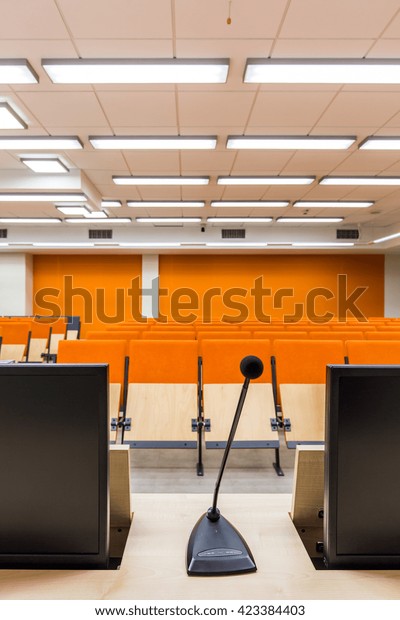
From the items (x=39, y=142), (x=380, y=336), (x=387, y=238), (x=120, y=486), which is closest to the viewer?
(x=120, y=486)

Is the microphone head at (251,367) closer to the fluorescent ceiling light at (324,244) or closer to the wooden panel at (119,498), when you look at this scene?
the wooden panel at (119,498)

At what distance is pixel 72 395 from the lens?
3.32 ft

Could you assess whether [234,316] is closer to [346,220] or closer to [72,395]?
[346,220]

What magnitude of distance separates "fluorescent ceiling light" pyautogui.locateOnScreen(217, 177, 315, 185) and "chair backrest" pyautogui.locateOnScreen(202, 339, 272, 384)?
4698mm

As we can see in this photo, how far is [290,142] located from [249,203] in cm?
404

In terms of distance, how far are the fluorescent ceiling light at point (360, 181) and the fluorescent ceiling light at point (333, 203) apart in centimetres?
171

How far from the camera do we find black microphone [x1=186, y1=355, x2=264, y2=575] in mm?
1051

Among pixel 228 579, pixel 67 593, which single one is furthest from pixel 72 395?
pixel 228 579

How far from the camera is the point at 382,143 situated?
5.96 meters

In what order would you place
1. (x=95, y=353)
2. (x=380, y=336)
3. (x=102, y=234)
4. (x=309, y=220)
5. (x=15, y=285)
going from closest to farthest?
(x=95, y=353) → (x=380, y=336) → (x=309, y=220) → (x=102, y=234) → (x=15, y=285)

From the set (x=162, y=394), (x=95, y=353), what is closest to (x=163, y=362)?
(x=162, y=394)

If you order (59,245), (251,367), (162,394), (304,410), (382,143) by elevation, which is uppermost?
(382,143)
